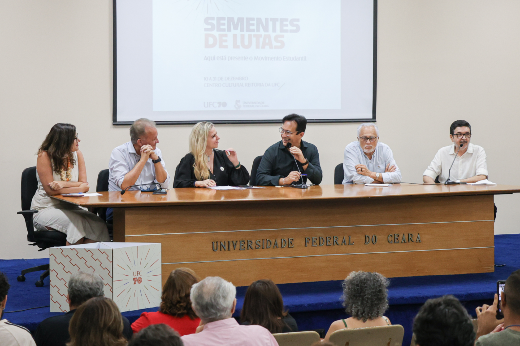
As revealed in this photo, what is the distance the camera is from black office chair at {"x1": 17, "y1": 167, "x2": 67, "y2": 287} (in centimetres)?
384

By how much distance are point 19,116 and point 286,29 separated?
261 cm

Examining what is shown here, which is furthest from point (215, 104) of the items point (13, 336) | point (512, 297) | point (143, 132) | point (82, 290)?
point (512, 297)

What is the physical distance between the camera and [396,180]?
458 centimetres

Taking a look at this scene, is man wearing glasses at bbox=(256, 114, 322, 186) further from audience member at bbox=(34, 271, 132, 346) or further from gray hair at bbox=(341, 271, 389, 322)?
audience member at bbox=(34, 271, 132, 346)

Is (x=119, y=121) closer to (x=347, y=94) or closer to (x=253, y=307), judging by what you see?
(x=347, y=94)

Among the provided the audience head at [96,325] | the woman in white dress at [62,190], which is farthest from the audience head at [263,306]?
the woman in white dress at [62,190]

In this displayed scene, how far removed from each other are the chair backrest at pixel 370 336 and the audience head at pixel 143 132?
255cm

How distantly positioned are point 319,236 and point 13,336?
2.21 m

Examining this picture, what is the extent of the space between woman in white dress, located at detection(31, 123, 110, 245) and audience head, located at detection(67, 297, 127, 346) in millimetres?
2034

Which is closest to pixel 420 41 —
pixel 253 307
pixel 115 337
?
pixel 253 307

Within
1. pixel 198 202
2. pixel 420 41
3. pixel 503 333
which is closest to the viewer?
pixel 503 333

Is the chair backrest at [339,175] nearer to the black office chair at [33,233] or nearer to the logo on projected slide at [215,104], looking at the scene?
the logo on projected slide at [215,104]

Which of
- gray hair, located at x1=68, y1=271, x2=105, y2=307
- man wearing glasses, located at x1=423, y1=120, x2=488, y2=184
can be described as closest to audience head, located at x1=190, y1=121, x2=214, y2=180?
man wearing glasses, located at x1=423, y1=120, x2=488, y2=184

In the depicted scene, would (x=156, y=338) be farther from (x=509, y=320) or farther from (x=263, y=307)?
(x=509, y=320)
